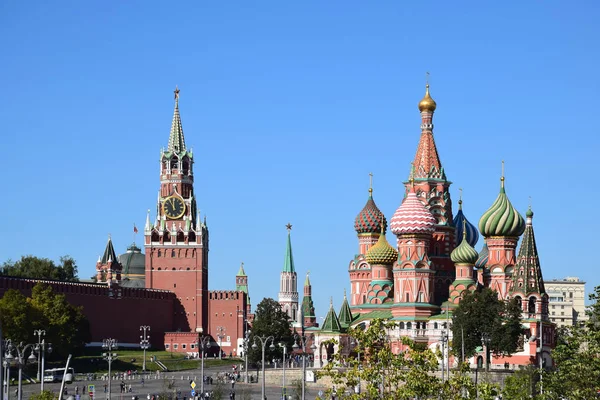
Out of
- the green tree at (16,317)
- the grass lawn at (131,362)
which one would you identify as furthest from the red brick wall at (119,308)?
the green tree at (16,317)

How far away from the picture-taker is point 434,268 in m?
117

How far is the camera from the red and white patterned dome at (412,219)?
4439 inches

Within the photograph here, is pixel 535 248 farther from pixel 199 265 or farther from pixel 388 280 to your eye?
pixel 199 265

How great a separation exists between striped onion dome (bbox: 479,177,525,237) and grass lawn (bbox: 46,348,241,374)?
98.1 ft

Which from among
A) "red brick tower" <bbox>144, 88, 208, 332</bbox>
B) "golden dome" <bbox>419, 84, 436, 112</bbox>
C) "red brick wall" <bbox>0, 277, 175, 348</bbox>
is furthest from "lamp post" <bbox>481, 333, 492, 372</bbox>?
"red brick tower" <bbox>144, 88, 208, 332</bbox>

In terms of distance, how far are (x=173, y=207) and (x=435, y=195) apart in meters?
49.4

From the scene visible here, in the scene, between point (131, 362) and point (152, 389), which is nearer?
point (152, 389)

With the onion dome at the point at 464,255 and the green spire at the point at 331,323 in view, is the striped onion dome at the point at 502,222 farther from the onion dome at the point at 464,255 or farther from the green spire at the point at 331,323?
the green spire at the point at 331,323

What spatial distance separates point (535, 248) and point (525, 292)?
150 inches

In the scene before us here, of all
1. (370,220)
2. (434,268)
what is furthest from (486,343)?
(370,220)

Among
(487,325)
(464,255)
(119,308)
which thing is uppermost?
(464,255)

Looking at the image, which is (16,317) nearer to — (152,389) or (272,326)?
(152,389)

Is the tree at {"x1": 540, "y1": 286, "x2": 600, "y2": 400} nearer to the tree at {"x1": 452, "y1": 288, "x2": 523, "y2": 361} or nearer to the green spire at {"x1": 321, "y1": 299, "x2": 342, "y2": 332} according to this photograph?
the tree at {"x1": 452, "y1": 288, "x2": 523, "y2": 361}

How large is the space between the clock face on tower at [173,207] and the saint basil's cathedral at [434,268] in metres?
38.7
